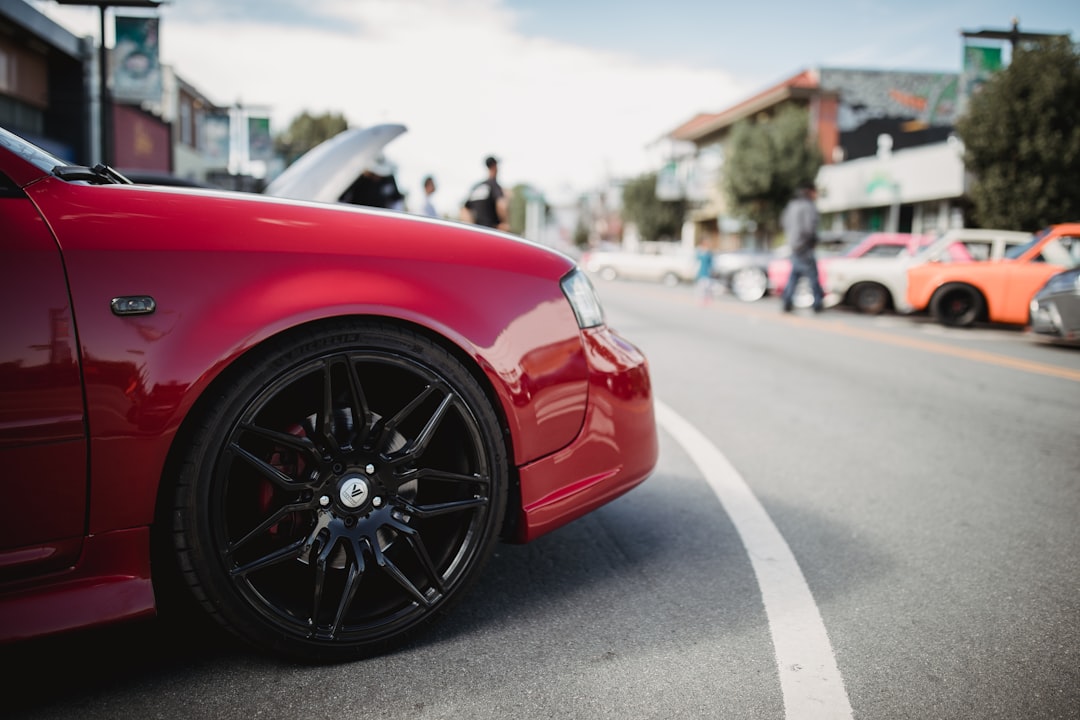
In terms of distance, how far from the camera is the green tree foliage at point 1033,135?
61.6 ft

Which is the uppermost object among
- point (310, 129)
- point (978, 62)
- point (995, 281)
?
point (310, 129)

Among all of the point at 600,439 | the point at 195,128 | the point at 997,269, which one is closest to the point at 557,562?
the point at 600,439

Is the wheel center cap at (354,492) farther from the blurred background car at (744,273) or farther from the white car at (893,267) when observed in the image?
the blurred background car at (744,273)

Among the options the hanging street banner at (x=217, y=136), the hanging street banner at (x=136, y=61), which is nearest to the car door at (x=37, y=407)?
the hanging street banner at (x=136, y=61)

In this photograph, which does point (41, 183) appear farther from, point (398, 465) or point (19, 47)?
point (19, 47)

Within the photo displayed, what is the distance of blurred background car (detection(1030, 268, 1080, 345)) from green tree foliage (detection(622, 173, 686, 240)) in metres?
52.2

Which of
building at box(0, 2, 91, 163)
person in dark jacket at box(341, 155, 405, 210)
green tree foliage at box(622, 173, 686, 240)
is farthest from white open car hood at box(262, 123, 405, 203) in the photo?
green tree foliage at box(622, 173, 686, 240)

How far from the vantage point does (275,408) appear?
217cm

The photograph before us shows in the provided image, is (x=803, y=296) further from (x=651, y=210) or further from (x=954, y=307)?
(x=651, y=210)

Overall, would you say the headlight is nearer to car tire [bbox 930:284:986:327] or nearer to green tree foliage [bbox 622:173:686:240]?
car tire [bbox 930:284:986:327]

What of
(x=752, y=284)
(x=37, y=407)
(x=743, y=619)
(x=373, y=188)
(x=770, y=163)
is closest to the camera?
(x=37, y=407)

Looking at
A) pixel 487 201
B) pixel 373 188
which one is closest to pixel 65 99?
pixel 487 201

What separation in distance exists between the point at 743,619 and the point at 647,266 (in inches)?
1268

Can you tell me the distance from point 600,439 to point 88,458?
1380 mm
